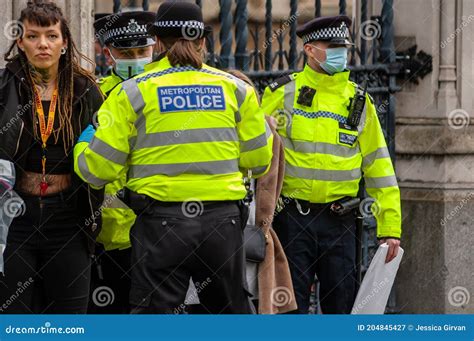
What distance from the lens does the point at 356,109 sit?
332 inches

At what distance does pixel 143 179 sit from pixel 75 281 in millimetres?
629

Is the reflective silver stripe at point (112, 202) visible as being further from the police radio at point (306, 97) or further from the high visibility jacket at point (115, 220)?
the police radio at point (306, 97)

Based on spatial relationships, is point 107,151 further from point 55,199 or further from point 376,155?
point 376,155

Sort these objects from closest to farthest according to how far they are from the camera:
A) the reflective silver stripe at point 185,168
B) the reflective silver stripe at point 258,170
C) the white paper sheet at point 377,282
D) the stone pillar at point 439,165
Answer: the reflective silver stripe at point 185,168 < the reflective silver stripe at point 258,170 < the white paper sheet at point 377,282 < the stone pillar at point 439,165

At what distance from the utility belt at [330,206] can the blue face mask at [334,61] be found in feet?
2.48

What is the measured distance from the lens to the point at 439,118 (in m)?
10.9

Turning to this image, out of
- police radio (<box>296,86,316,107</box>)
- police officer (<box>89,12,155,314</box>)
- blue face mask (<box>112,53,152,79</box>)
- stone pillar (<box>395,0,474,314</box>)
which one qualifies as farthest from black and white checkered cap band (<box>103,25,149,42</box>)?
stone pillar (<box>395,0,474,314</box>)

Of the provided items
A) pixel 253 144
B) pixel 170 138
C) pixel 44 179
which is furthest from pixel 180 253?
pixel 44 179

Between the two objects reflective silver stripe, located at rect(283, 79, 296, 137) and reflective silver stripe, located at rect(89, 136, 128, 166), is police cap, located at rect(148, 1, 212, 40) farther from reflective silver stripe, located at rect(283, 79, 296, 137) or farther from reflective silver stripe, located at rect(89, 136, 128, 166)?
reflective silver stripe, located at rect(283, 79, 296, 137)

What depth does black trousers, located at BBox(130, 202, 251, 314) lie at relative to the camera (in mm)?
6410

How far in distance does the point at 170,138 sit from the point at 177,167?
0.42 ft

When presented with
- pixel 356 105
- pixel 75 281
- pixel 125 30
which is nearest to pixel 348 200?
pixel 356 105

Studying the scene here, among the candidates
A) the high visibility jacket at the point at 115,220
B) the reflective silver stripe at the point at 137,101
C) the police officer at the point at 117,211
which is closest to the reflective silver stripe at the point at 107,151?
the reflective silver stripe at the point at 137,101

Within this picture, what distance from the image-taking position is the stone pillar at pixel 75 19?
347 inches
